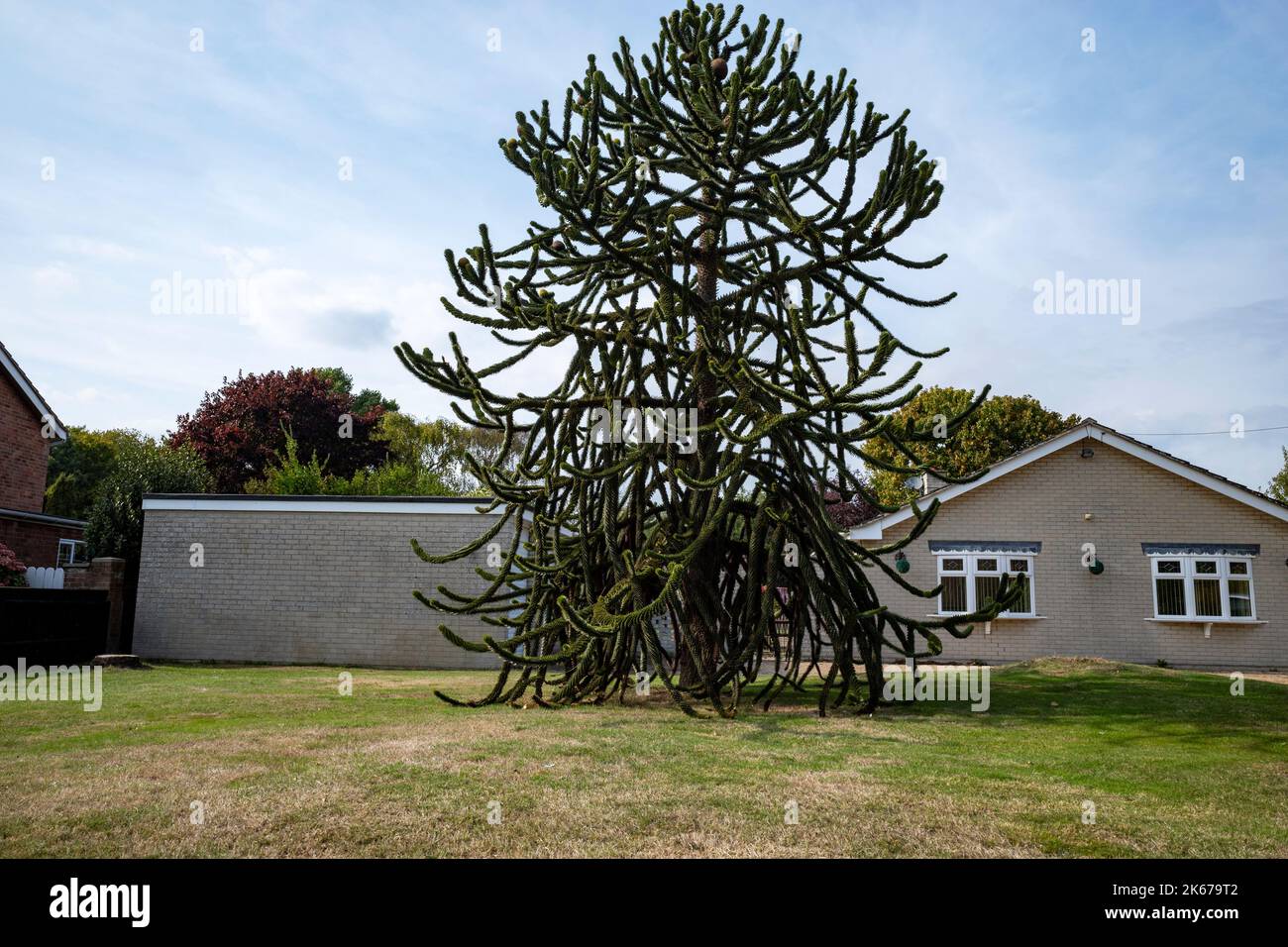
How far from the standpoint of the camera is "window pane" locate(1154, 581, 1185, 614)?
19859mm

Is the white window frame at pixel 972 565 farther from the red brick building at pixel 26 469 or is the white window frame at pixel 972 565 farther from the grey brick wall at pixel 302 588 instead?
the red brick building at pixel 26 469

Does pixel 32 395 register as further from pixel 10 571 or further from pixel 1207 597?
pixel 1207 597

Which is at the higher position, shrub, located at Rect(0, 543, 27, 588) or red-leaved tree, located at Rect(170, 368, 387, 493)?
red-leaved tree, located at Rect(170, 368, 387, 493)

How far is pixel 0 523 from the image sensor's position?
2175cm

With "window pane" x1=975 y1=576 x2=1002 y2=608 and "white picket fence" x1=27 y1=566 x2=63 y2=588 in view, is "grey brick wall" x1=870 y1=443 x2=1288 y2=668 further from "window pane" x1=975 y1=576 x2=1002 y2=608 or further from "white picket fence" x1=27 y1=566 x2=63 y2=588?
"white picket fence" x1=27 y1=566 x2=63 y2=588

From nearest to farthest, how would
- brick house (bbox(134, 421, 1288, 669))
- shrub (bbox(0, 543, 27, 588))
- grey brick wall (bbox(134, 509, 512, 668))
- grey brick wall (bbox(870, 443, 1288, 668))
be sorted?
shrub (bbox(0, 543, 27, 588)), grey brick wall (bbox(134, 509, 512, 668)), brick house (bbox(134, 421, 1288, 669)), grey brick wall (bbox(870, 443, 1288, 668))

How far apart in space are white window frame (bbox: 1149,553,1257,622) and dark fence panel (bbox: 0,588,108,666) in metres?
21.6

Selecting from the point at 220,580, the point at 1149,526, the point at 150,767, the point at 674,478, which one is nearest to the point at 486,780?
the point at 150,767

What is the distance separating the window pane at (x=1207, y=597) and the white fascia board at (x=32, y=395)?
2815 centimetres

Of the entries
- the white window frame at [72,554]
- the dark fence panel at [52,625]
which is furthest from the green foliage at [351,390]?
the dark fence panel at [52,625]

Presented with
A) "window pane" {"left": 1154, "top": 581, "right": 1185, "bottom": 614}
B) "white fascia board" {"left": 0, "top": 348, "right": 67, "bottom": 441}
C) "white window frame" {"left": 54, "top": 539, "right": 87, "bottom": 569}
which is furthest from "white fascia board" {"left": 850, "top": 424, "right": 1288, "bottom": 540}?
"white fascia board" {"left": 0, "top": 348, "right": 67, "bottom": 441}

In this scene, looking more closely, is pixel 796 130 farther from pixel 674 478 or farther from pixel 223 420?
pixel 223 420

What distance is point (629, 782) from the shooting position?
17.0 ft

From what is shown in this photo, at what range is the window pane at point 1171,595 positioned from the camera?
19.9 metres
